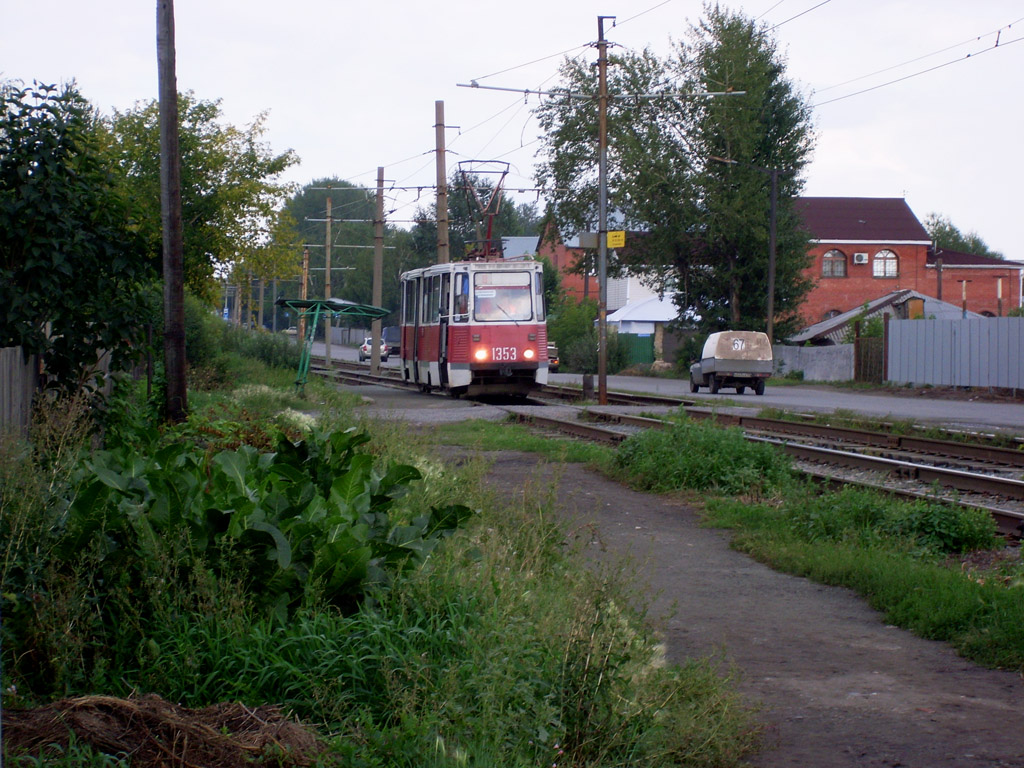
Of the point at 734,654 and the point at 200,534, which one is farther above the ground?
the point at 200,534

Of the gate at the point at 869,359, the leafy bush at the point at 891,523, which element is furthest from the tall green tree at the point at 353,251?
the leafy bush at the point at 891,523

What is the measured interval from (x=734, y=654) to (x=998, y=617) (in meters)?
1.56

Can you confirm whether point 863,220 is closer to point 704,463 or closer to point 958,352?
point 958,352

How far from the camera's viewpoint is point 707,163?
1917 inches

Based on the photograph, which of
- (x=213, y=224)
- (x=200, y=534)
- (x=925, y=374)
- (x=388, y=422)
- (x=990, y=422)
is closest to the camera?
(x=200, y=534)

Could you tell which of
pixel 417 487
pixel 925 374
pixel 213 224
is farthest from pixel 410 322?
pixel 417 487

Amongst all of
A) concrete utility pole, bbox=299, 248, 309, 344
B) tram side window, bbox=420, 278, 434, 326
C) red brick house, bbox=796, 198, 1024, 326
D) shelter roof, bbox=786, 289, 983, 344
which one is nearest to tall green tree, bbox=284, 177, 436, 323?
concrete utility pole, bbox=299, 248, 309, 344

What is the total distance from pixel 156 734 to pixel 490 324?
21436 millimetres

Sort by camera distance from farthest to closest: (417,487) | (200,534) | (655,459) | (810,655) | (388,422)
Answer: (388,422)
(655,459)
(417,487)
(810,655)
(200,534)

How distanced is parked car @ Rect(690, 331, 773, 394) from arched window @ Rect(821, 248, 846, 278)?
126 feet

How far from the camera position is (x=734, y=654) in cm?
578

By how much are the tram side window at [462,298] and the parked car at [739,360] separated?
10.8 metres

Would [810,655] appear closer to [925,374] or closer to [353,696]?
[353,696]

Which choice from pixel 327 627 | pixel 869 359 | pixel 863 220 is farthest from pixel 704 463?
pixel 863 220
